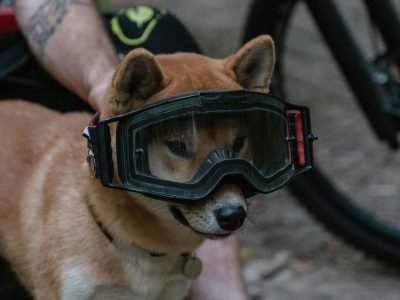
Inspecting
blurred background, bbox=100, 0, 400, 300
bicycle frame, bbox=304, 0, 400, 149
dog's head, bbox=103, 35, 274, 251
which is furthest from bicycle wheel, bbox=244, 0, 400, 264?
dog's head, bbox=103, 35, 274, 251

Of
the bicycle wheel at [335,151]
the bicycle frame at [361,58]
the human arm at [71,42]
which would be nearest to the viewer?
the human arm at [71,42]

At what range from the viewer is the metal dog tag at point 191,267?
2104mm

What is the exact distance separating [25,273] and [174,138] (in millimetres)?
581

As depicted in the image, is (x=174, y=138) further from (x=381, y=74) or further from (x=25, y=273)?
(x=381, y=74)

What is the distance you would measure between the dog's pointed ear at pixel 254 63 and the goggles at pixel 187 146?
11cm

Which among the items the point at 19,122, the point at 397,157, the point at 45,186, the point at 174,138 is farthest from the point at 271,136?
the point at 397,157

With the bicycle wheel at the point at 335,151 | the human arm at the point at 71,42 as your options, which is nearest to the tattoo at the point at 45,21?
the human arm at the point at 71,42

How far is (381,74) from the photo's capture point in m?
2.87

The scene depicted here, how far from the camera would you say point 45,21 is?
264 cm

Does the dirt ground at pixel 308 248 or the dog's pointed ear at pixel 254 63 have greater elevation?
the dog's pointed ear at pixel 254 63

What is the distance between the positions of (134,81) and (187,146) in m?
0.16

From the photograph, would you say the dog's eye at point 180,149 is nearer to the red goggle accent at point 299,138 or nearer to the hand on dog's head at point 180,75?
the hand on dog's head at point 180,75

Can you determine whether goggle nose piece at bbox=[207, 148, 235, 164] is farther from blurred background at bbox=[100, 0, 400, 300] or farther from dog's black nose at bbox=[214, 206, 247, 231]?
blurred background at bbox=[100, 0, 400, 300]

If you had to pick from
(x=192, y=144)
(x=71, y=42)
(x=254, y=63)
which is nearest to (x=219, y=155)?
(x=192, y=144)
